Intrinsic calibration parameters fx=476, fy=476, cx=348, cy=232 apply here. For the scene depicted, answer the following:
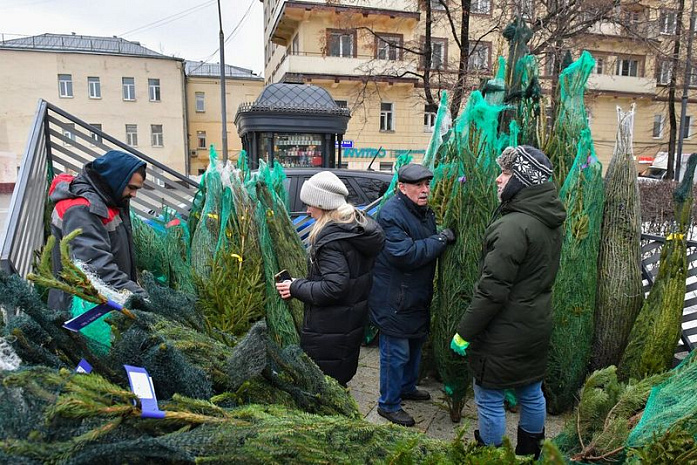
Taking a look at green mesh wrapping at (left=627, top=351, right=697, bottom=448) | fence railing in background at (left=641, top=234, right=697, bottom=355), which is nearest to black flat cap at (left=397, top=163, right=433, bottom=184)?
green mesh wrapping at (left=627, top=351, right=697, bottom=448)

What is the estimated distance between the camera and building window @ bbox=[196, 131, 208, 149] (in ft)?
108

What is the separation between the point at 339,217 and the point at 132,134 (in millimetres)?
31116

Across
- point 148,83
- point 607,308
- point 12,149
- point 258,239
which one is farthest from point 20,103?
point 607,308

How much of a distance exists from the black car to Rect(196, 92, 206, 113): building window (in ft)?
92.2

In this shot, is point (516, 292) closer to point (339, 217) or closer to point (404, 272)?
point (404, 272)

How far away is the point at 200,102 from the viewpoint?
108ft

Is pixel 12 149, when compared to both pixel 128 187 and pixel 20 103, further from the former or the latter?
pixel 128 187

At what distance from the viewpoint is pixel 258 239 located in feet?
11.4

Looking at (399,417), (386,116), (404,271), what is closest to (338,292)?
(404,271)

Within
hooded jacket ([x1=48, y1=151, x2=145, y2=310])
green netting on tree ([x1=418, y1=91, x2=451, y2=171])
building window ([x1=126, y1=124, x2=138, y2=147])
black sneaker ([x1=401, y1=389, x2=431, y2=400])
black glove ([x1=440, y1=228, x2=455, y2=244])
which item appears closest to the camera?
hooded jacket ([x1=48, y1=151, x2=145, y2=310])

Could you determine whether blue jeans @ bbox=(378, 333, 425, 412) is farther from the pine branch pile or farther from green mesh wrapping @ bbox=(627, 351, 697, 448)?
the pine branch pile

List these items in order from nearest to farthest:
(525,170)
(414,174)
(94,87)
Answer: (525,170) < (414,174) < (94,87)

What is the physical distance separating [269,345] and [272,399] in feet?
0.47

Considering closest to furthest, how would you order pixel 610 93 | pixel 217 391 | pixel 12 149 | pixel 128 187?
pixel 217 391
pixel 128 187
pixel 610 93
pixel 12 149
